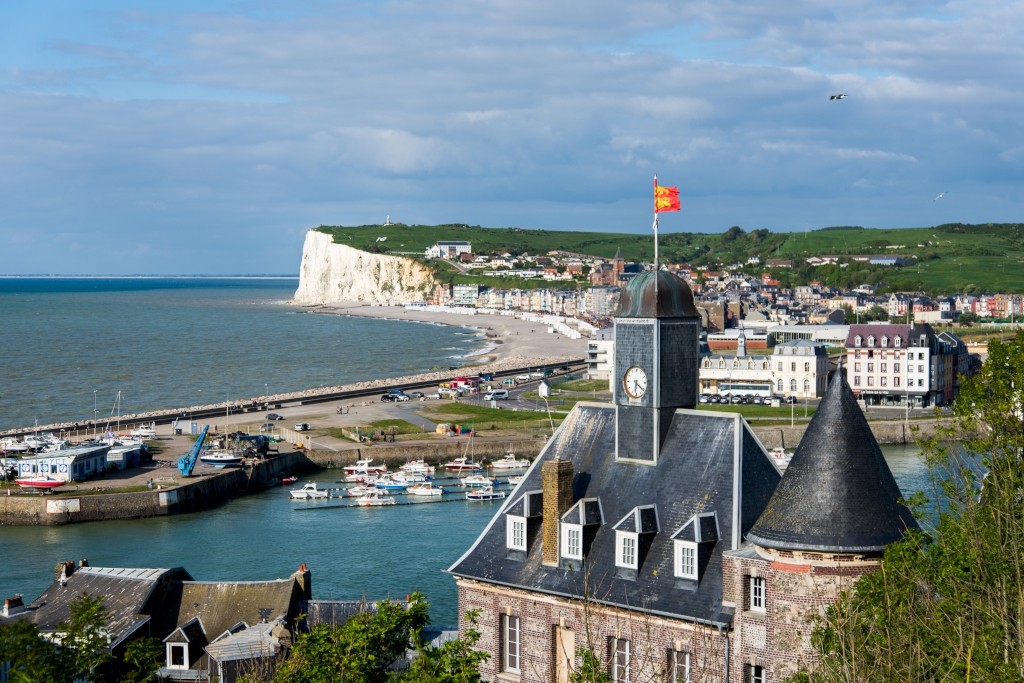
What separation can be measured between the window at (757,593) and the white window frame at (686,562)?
4.83 feet

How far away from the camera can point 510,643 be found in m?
29.3

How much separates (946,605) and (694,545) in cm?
737

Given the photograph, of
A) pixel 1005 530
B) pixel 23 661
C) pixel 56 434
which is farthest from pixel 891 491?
pixel 56 434

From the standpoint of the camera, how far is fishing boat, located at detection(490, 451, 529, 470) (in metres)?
82.8

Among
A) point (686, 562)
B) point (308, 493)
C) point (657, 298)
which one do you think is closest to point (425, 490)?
point (308, 493)

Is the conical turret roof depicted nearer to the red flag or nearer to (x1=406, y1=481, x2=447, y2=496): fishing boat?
the red flag

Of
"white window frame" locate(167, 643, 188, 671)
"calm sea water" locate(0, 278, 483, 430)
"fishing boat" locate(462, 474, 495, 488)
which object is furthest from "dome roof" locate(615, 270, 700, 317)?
"calm sea water" locate(0, 278, 483, 430)

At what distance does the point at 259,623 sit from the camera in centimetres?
3319

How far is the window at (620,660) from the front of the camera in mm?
26844

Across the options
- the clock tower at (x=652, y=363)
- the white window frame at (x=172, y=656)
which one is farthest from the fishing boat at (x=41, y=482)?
the clock tower at (x=652, y=363)

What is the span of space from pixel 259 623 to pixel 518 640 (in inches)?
313

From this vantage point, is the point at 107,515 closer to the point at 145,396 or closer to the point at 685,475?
the point at 685,475

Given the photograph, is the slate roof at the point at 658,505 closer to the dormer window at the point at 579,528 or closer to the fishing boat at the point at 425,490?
the dormer window at the point at 579,528

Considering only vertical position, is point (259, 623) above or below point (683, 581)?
below
